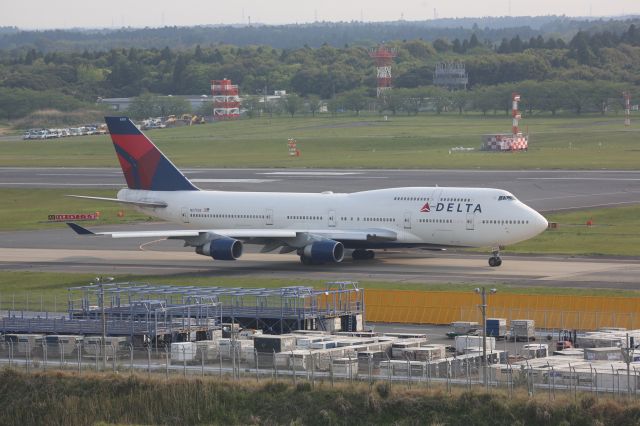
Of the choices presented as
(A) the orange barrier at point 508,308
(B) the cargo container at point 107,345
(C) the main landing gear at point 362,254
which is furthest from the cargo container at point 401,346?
(C) the main landing gear at point 362,254

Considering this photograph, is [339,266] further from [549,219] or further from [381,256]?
[549,219]

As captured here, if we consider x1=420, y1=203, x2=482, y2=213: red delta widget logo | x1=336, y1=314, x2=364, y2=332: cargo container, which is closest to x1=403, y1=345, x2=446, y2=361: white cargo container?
x1=336, y1=314, x2=364, y2=332: cargo container

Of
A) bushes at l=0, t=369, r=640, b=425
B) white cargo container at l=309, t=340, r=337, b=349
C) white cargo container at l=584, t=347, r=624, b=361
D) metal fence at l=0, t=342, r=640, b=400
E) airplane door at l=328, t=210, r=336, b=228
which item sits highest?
airplane door at l=328, t=210, r=336, b=228

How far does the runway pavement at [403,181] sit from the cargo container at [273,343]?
200ft

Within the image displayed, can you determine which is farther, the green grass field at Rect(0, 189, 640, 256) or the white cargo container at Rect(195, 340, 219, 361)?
the green grass field at Rect(0, 189, 640, 256)

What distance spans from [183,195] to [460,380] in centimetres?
4460

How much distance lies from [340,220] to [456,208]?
8.04 metres

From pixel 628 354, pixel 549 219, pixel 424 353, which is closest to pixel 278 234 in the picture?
pixel 424 353

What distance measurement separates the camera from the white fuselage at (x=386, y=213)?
8331 cm

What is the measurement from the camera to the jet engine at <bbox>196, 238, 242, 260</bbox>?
84688 millimetres

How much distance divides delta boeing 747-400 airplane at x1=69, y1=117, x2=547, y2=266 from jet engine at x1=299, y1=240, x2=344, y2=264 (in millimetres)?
61

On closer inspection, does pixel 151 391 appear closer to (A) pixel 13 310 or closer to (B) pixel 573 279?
(A) pixel 13 310

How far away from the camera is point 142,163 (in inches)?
3780

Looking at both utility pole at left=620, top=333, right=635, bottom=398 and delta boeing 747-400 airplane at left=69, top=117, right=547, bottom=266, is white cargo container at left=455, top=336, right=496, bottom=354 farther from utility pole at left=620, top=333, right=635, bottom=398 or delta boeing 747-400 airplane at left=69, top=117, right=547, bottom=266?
delta boeing 747-400 airplane at left=69, top=117, right=547, bottom=266
